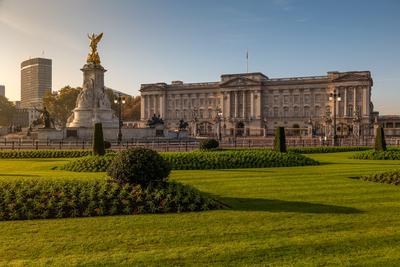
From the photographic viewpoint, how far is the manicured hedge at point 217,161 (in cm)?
2165

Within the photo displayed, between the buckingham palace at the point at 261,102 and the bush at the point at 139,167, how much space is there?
333 ft

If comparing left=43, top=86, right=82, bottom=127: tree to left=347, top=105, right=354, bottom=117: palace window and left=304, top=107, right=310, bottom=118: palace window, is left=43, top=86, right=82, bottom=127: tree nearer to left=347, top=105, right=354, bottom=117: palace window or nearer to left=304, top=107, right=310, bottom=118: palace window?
left=304, top=107, right=310, bottom=118: palace window

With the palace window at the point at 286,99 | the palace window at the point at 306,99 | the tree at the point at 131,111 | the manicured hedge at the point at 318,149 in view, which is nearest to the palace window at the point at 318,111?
the palace window at the point at 306,99

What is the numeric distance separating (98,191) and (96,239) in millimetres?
3445

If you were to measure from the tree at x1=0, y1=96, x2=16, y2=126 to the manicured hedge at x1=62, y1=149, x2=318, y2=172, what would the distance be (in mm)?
120577

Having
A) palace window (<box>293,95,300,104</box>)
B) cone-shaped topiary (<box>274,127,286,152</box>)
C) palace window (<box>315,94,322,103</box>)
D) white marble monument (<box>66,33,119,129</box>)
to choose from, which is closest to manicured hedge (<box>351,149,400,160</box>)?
cone-shaped topiary (<box>274,127,286,152</box>)

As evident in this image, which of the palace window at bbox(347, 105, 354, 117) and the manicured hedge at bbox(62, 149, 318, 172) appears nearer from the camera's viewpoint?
the manicured hedge at bbox(62, 149, 318, 172)

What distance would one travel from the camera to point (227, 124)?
436 ft

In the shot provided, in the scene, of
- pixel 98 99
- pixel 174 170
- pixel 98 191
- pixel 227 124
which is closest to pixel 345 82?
pixel 227 124

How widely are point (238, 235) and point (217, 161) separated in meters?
13.6

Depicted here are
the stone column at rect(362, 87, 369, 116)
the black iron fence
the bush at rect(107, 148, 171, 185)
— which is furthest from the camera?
the stone column at rect(362, 87, 369, 116)

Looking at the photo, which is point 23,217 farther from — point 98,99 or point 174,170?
Answer: point 98,99

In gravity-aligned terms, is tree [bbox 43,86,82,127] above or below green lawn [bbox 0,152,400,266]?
above

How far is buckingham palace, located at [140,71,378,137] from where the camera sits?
387 feet
